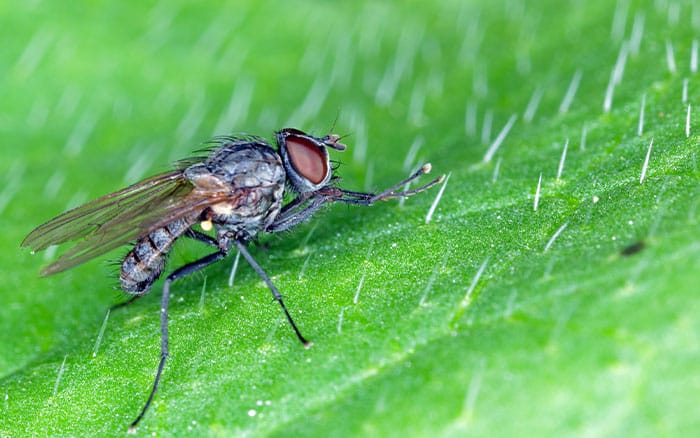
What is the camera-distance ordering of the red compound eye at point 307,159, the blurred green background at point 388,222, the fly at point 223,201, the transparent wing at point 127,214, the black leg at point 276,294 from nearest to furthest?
the blurred green background at point 388,222
the black leg at point 276,294
the transparent wing at point 127,214
the fly at point 223,201
the red compound eye at point 307,159

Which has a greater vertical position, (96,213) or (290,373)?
(96,213)

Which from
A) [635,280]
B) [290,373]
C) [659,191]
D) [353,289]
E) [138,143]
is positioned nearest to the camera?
[635,280]

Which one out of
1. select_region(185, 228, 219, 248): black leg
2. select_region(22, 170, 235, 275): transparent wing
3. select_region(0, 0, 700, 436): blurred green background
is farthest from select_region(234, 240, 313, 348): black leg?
select_region(22, 170, 235, 275): transparent wing

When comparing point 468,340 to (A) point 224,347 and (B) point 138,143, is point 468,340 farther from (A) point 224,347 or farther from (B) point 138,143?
(B) point 138,143

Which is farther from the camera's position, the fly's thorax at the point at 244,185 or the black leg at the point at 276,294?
the fly's thorax at the point at 244,185

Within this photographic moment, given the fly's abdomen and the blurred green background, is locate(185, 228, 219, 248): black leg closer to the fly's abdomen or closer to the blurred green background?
the fly's abdomen

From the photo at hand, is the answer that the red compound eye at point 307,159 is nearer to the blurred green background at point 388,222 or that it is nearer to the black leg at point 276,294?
the blurred green background at point 388,222

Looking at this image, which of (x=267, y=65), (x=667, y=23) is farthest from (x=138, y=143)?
(x=667, y=23)

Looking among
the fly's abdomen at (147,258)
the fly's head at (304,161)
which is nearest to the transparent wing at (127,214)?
the fly's abdomen at (147,258)
